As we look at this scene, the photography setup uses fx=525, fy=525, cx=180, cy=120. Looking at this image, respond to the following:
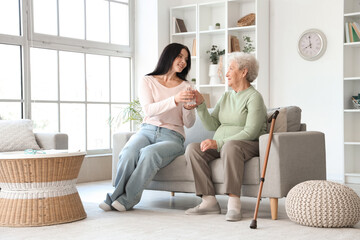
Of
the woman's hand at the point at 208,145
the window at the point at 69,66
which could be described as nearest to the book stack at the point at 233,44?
the window at the point at 69,66

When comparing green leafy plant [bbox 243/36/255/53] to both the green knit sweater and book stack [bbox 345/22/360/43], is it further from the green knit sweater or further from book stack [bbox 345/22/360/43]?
the green knit sweater

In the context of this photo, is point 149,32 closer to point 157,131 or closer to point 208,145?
point 157,131

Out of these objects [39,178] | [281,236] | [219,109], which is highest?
[219,109]

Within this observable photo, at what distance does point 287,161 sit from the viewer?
3.39 metres

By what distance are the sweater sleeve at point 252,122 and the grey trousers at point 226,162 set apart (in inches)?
2.2

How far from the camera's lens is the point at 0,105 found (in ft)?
17.0

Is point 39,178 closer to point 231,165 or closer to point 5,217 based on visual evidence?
point 5,217

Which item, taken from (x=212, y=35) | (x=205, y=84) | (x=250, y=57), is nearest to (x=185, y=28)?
(x=212, y=35)

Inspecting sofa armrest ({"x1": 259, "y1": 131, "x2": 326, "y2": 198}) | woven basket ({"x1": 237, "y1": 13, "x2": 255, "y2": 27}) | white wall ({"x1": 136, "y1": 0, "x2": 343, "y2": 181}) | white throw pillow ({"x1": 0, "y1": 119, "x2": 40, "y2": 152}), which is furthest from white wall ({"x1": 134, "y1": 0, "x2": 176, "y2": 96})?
sofa armrest ({"x1": 259, "y1": 131, "x2": 326, "y2": 198})

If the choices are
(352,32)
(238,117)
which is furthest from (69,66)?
(352,32)

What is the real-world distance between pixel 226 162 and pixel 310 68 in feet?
9.76

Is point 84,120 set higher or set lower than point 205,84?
lower

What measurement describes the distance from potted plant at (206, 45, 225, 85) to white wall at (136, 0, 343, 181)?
0.65 meters

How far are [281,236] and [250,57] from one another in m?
1.43
